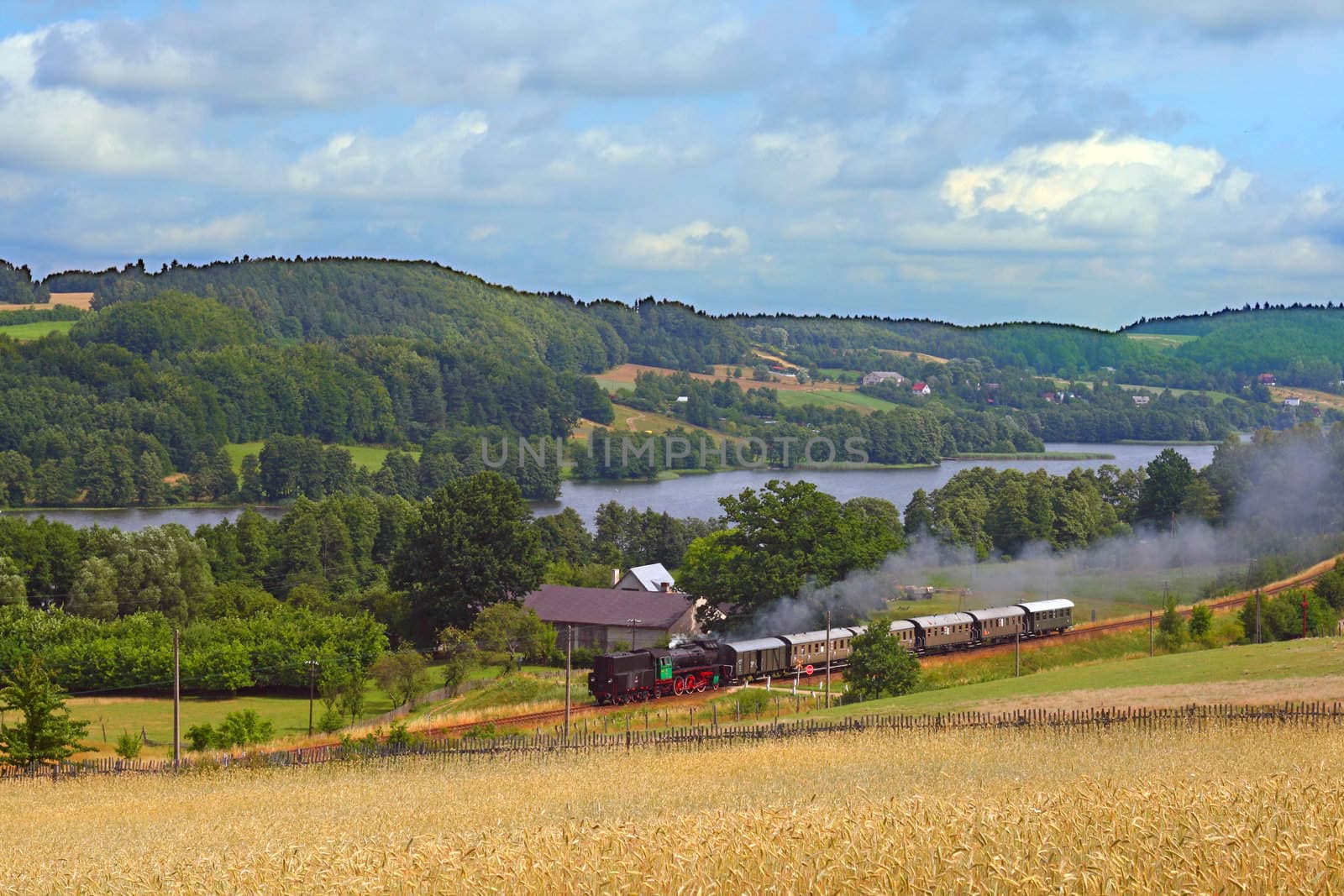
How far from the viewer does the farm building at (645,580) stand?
286 ft

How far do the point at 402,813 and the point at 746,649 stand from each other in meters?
34.9

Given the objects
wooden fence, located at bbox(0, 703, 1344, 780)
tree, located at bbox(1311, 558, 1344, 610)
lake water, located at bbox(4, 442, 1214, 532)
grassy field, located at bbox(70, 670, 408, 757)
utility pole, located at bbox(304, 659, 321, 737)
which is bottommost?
grassy field, located at bbox(70, 670, 408, 757)

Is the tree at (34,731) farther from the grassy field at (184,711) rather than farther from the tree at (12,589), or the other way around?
the tree at (12,589)

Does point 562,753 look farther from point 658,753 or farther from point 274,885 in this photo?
point 274,885

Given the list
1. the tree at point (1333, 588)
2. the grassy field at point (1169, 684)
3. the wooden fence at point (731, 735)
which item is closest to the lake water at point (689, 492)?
the tree at point (1333, 588)

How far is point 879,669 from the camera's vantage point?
49156mm

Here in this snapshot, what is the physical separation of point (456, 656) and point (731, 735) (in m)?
29.6

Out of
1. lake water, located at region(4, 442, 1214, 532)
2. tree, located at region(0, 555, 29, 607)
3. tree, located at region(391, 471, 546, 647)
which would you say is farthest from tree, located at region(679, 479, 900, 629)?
lake water, located at region(4, 442, 1214, 532)

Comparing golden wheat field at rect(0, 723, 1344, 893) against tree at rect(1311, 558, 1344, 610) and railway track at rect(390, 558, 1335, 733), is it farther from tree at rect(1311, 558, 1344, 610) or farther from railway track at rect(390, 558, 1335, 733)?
tree at rect(1311, 558, 1344, 610)

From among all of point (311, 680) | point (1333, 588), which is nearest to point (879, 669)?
point (311, 680)

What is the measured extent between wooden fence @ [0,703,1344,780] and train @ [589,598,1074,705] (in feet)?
47.6

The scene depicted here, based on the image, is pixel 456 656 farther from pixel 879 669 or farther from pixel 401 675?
pixel 879 669

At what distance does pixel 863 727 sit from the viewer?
34.6 meters

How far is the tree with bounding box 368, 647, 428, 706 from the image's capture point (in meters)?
57.5
